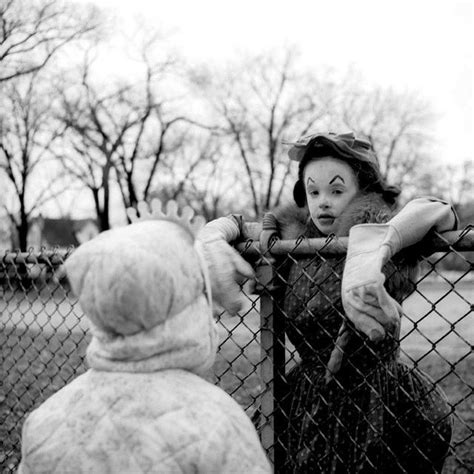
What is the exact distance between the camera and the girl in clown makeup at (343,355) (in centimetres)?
221

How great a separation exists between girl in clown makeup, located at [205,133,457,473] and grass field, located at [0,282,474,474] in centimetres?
12

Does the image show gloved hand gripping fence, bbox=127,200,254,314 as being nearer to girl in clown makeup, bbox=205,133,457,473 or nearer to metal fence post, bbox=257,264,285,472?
girl in clown makeup, bbox=205,133,457,473

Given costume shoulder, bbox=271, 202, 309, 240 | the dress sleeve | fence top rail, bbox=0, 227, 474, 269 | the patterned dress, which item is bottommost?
the patterned dress

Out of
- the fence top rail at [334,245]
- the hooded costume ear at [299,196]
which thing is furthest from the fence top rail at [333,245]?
the hooded costume ear at [299,196]

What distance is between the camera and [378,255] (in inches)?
71.1

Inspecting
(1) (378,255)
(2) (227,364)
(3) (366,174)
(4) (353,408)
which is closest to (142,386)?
(1) (378,255)

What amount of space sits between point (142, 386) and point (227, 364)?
637 cm

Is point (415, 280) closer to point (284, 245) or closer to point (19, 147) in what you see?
point (284, 245)

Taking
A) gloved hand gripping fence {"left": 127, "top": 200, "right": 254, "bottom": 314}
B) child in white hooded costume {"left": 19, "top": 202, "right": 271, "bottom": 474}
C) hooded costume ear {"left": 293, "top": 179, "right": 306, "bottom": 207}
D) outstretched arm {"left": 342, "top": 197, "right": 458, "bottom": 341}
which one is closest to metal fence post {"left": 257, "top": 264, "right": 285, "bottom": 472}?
gloved hand gripping fence {"left": 127, "top": 200, "right": 254, "bottom": 314}

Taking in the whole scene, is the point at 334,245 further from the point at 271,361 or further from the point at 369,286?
the point at 271,361

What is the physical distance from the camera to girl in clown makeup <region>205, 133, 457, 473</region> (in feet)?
7.27

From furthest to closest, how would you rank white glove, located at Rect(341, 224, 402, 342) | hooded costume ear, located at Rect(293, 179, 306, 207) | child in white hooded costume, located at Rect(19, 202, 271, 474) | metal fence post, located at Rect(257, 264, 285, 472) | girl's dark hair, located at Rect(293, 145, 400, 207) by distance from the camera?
hooded costume ear, located at Rect(293, 179, 306, 207)
girl's dark hair, located at Rect(293, 145, 400, 207)
metal fence post, located at Rect(257, 264, 285, 472)
white glove, located at Rect(341, 224, 402, 342)
child in white hooded costume, located at Rect(19, 202, 271, 474)

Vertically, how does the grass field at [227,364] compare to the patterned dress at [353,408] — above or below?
below

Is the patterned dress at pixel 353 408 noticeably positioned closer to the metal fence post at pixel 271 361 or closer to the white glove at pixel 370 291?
the metal fence post at pixel 271 361
